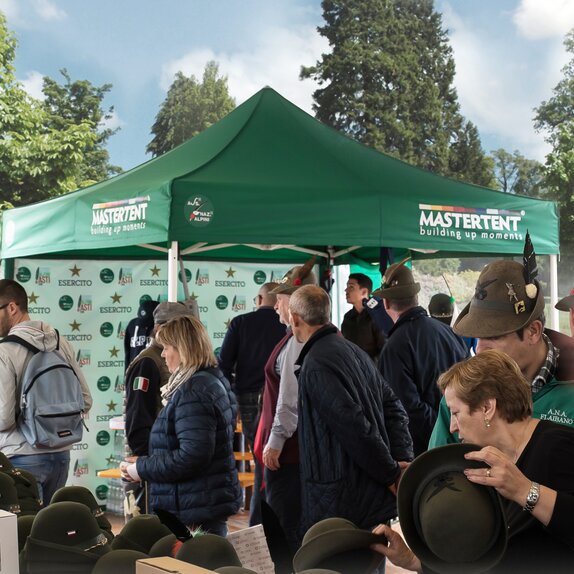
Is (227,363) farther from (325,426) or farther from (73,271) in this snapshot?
(325,426)

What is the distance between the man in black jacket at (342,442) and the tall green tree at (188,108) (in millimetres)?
37076

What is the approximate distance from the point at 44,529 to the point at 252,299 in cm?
536

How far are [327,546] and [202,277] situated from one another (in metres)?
5.24

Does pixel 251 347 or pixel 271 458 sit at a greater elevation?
pixel 251 347

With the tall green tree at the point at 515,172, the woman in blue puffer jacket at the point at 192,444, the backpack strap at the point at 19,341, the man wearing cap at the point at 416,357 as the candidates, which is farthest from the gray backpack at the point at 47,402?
the tall green tree at the point at 515,172

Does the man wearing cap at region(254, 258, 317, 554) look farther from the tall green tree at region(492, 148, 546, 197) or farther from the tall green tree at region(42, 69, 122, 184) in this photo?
the tall green tree at region(492, 148, 546, 197)

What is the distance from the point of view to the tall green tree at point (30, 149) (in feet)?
81.2

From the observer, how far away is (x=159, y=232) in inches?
168

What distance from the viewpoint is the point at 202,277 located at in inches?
254

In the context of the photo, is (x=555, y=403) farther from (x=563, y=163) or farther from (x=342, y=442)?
(x=563, y=163)

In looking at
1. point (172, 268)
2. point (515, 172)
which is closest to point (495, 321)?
point (172, 268)

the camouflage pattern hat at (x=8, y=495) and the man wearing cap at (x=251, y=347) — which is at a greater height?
the man wearing cap at (x=251, y=347)

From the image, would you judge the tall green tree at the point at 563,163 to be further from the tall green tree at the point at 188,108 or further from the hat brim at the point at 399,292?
the hat brim at the point at 399,292

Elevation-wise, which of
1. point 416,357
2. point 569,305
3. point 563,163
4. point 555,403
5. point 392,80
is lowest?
point 555,403
